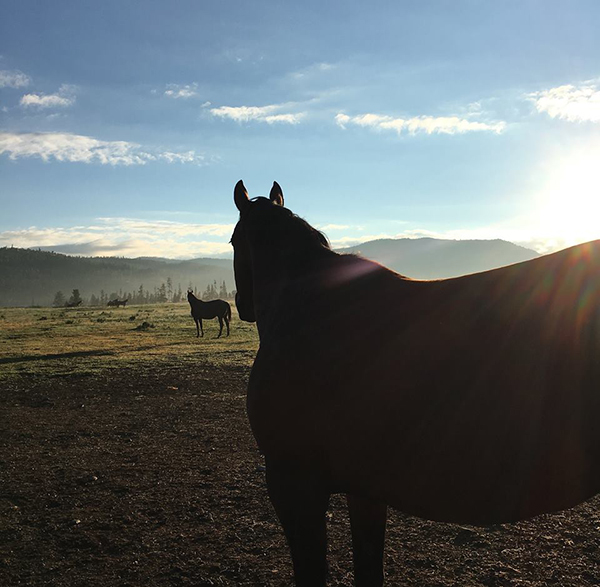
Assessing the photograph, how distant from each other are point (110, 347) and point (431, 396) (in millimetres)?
20246

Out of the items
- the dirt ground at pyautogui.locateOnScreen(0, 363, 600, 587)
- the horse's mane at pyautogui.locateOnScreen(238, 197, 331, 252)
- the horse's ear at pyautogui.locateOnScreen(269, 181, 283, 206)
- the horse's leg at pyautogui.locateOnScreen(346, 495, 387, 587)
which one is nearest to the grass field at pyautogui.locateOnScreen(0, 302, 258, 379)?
the dirt ground at pyautogui.locateOnScreen(0, 363, 600, 587)

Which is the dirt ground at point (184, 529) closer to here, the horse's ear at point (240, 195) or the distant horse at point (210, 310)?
the horse's ear at point (240, 195)

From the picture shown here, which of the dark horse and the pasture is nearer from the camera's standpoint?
the dark horse

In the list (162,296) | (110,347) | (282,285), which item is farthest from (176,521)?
(162,296)

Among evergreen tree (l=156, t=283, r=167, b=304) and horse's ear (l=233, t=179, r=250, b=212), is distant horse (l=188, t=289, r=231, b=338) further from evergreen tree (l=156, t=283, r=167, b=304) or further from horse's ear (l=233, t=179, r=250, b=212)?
evergreen tree (l=156, t=283, r=167, b=304)

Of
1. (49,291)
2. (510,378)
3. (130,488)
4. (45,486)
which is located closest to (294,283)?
(510,378)

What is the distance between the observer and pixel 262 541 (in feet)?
14.4

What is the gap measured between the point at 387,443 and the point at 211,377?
11.4 metres

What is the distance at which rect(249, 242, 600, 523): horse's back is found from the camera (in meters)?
1.96

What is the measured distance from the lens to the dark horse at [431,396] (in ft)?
6.47

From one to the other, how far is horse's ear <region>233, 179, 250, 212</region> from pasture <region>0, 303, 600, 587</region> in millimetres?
3179

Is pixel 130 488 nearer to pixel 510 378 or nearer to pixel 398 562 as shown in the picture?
pixel 398 562

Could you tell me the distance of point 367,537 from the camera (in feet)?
10.2

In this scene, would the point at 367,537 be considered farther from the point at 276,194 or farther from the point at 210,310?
the point at 210,310
